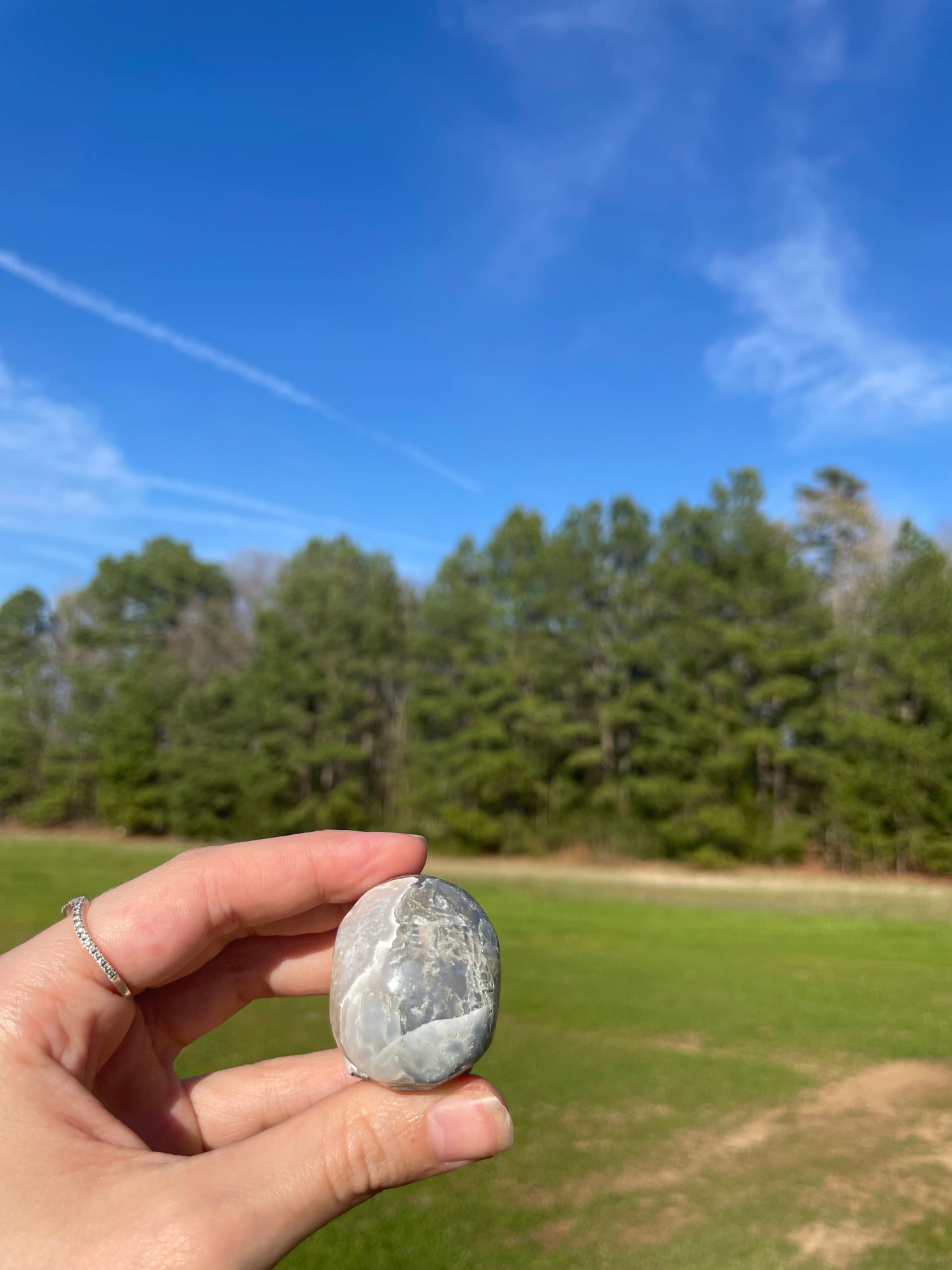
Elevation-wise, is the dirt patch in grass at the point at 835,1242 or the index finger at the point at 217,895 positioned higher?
the index finger at the point at 217,895

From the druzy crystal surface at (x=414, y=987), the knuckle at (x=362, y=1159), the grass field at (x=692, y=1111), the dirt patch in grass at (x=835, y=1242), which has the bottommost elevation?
the grass field at (x=692, y=1111)

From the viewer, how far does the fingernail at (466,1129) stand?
5.68 feet

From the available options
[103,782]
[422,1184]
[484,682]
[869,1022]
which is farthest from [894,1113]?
[103,782]

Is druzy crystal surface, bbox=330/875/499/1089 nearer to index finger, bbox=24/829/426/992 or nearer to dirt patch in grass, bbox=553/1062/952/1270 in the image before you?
index finger, bbox=24/829/426/992

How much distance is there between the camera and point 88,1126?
1603 millimetres

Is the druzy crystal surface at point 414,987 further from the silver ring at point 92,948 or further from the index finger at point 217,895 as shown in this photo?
the silver ring at point 92,948

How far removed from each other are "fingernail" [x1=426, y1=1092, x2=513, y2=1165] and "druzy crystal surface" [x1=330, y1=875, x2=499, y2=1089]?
0.09m

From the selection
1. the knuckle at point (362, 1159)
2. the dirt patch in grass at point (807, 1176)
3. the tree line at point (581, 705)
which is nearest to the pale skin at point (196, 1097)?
the knuckle at point (362, 1159)

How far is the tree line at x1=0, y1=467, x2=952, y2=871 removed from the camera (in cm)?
2142

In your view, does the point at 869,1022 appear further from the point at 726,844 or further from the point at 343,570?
the point at 343,570

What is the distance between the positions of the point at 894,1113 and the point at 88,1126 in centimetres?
556

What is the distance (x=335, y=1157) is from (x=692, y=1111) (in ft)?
15.0

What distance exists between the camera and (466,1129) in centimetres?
173

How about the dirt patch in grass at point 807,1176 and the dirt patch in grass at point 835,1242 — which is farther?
the dirt patch in grass at point 807,1176
